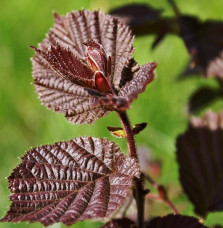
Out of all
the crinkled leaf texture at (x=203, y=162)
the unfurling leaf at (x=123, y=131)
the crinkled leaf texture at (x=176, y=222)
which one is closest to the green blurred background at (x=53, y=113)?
the crinkled leaf texture at (x=203, y=162)

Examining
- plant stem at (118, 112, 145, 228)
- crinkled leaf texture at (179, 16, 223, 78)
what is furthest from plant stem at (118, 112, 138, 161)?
crinkled leaf texture at (179, 16, 223, 78)

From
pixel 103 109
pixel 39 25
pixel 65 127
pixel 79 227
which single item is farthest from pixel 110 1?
pixel 103 109

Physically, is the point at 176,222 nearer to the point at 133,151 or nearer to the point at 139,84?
the point at 133,151

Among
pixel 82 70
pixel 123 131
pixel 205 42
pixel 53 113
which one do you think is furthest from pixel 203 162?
pixel 53 113

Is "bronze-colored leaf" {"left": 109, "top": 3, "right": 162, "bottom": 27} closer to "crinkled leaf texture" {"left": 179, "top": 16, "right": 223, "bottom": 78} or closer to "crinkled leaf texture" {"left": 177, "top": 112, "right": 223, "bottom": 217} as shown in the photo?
"crinkled leaf texture" {"left": 179, "top": 16, "right": 223, "bottom": 78}

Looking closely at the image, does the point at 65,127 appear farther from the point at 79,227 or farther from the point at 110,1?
the point at 110,1

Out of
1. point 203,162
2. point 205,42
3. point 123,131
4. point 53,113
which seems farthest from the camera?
point 53,113

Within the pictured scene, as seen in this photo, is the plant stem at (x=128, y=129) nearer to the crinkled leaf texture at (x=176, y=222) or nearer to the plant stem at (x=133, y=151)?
the plant stem at (x=133, y=151)
